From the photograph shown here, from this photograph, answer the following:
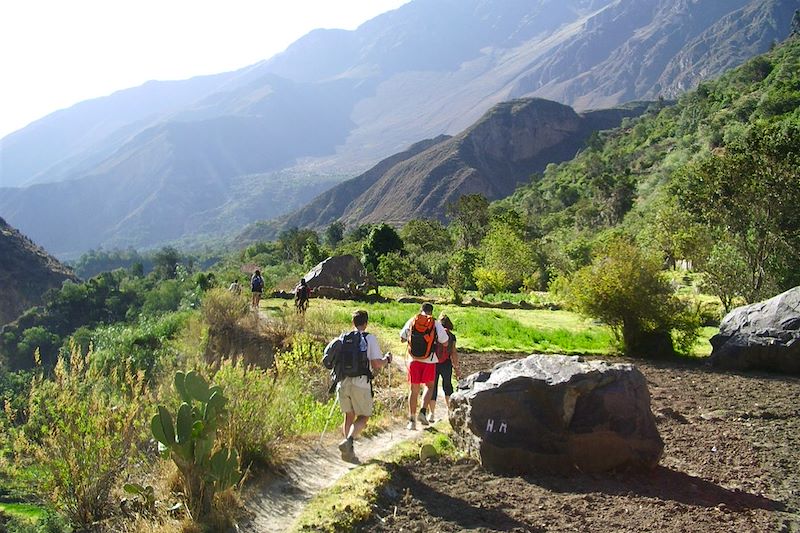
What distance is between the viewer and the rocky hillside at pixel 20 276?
9112 cm

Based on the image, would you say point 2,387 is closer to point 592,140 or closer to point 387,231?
point 387,231

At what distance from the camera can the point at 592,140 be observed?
13062cm

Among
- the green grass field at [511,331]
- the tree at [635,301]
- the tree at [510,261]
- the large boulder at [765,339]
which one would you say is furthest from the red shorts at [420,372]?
the tree at [510,261]

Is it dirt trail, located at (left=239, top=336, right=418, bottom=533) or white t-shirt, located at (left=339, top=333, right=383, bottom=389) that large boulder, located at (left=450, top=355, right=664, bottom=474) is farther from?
dirt trail, located at (left=239, top=336, right=418, bottom=533)

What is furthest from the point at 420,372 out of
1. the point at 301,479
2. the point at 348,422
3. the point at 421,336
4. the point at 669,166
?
the point at 669,166

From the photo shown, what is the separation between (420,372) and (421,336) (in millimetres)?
584

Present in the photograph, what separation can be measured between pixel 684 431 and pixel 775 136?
13.0 metres

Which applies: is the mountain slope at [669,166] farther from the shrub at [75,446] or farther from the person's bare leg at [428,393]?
the shrub at [75,446]

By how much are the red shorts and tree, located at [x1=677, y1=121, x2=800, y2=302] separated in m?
14.1

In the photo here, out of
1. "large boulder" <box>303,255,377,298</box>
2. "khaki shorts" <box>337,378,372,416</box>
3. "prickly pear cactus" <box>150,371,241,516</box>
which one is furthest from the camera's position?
"large boulder" <box>303,255,377,298</box>

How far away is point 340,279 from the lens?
30984 millimetres

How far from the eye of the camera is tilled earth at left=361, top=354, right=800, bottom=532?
5.88 m

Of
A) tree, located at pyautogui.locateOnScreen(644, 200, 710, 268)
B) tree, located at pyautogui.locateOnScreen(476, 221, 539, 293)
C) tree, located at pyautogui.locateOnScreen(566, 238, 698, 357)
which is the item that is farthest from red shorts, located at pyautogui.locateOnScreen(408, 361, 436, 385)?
tree, located at pyautogui.locateOnScreen(476, 221, 539, 293)

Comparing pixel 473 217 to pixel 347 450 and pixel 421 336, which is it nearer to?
pixel 421 336
